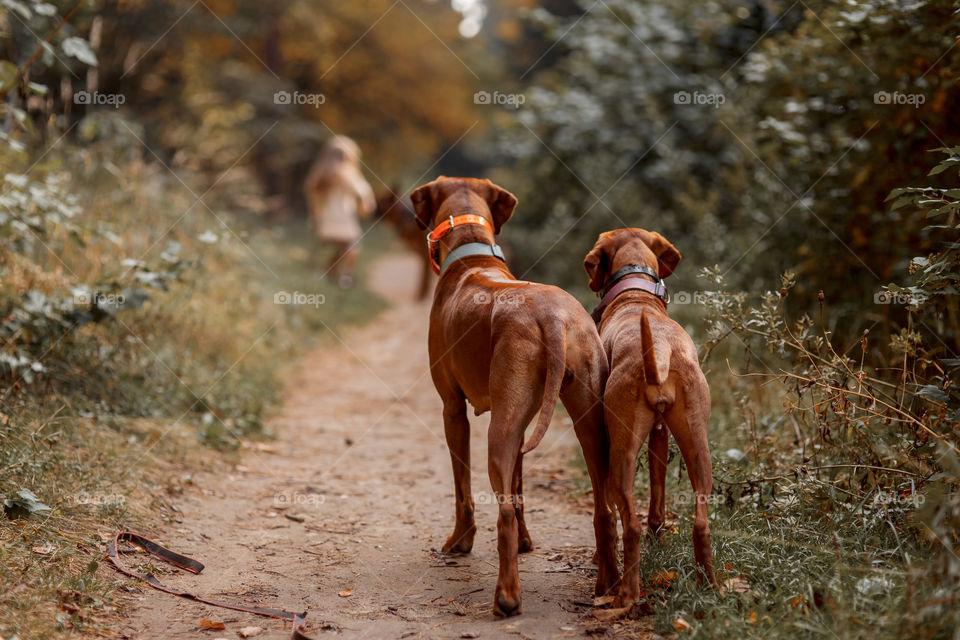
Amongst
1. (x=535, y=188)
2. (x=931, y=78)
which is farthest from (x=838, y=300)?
(x=535, y=188)

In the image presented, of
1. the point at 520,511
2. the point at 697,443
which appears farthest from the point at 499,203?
the point at 697,443

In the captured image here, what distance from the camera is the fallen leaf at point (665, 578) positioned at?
11.7 feet

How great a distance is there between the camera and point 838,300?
7.39 meters

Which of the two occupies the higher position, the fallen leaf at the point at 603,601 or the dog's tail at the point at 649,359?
the dog's tail at the point at 649,359

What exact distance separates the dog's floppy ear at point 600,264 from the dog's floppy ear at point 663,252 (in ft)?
0.73

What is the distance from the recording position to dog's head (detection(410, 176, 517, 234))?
4.79 m

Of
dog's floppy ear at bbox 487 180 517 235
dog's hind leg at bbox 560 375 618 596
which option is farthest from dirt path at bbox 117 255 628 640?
dog's floppy ear at bbox 487 180 517 235

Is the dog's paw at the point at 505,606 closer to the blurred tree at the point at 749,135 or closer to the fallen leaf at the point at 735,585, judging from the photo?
the fallen leaf at the point at 735,585

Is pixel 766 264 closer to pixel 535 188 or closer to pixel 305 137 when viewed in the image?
pixel 535 188

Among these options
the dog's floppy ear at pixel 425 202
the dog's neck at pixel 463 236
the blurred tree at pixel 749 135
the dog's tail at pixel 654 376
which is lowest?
the dog's tail at pixel 654 376

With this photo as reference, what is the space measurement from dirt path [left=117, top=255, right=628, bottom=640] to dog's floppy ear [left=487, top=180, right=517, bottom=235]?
1.77 metres

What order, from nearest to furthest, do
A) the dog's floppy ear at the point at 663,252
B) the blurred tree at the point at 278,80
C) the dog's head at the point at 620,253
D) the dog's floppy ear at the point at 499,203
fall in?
the dog's head at the point at 620,253 < the dog's floppy ear at the point at 663,252 < the dog's floppy ear at the point at 499,203 < the blurred tree at the point at 278,80

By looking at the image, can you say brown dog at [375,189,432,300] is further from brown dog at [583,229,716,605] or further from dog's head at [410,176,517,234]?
brown dog at [583,229,716,605]

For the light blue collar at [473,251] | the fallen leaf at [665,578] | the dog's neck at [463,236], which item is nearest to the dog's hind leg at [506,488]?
the fallen leaf at [665,578]
